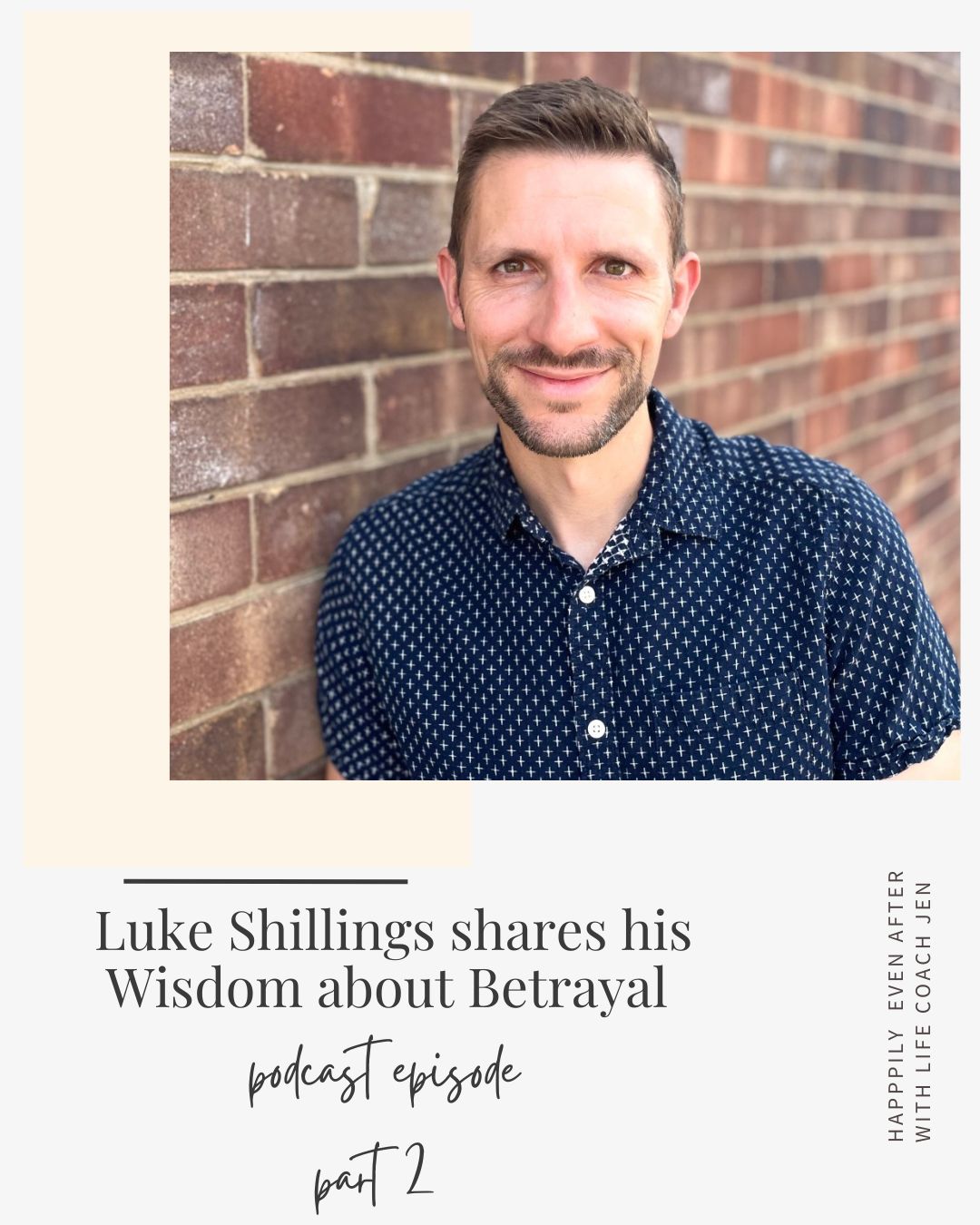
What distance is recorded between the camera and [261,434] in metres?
1.69

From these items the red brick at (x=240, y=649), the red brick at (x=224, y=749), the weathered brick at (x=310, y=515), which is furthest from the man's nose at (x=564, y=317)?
the red brick at (x=224, y=749)

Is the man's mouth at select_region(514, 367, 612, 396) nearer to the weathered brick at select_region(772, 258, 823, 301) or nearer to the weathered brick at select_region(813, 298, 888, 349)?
the weathered brick at select_region(772, 258, 823, 301)

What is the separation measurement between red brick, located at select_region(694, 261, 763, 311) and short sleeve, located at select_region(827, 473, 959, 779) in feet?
3.01

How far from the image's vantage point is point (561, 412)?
1676 mm

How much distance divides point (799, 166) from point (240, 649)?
1.73 meters

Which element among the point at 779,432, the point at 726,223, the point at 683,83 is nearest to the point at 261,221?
the point at 683,83

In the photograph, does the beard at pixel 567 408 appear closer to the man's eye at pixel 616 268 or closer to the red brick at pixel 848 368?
the man's eye at pixel 616 268

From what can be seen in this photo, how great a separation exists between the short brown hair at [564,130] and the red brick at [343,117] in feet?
0.50

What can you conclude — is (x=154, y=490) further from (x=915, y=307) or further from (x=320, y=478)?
(x=915, y=307)

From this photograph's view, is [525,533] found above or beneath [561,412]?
beneath

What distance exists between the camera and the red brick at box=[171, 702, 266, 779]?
63.8 inches
